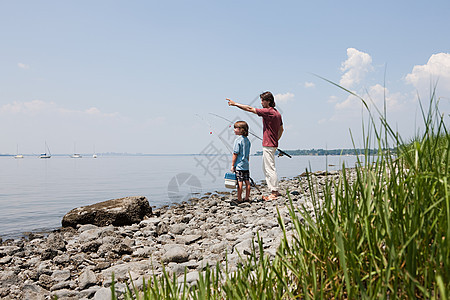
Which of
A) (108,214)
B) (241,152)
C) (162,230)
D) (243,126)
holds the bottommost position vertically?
(162,230)

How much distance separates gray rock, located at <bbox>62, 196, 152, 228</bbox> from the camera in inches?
346

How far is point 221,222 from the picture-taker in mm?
7848

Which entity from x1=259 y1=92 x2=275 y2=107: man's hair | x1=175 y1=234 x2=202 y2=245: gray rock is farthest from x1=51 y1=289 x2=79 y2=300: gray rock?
x1=259 y1=92 x2=275 y2=107: man's hair

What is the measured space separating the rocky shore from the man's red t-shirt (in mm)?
1583

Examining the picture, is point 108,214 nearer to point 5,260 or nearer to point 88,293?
point 5,260

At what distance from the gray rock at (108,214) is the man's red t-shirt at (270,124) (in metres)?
3.74

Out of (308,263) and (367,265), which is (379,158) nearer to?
(367,265)

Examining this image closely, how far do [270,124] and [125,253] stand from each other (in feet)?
15.3

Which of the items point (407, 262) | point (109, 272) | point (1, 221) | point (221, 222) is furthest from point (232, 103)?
point (1, 221)

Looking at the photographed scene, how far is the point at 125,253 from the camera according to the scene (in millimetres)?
6195

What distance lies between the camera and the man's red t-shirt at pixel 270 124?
8.84 m

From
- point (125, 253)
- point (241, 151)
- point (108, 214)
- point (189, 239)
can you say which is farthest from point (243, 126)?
point (125, 253)

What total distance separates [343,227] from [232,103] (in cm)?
641

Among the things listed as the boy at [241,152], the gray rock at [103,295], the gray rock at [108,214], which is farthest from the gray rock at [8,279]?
the boy at [241,152]
